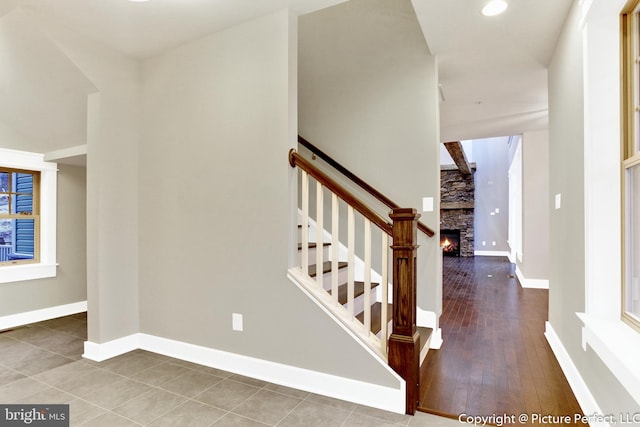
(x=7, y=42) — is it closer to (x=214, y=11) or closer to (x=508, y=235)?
(x=214, y=11)

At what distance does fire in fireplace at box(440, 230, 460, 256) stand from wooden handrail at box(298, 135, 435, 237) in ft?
29.2

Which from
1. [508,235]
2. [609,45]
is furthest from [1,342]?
[508,235]

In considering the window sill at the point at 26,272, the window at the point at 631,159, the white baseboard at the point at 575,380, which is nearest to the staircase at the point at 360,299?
the white baseboard at the point at 575,380

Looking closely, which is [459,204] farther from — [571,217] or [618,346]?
[618,346]

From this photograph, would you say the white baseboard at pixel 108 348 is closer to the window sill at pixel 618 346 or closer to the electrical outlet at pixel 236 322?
the electrical outlet at pixel 236 322

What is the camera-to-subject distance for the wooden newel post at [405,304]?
6.45 feet

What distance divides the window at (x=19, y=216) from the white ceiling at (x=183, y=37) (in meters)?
0.64

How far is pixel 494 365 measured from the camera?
259cm

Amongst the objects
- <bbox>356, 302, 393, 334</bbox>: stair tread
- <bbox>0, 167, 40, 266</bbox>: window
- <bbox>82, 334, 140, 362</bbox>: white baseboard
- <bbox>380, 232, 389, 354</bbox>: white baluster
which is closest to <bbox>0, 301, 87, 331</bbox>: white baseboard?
<bbox>0, 167, 40, 266</bbox>: window

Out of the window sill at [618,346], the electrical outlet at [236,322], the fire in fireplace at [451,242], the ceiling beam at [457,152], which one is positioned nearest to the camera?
the window sill at [618,346]

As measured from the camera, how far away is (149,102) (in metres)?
3.01

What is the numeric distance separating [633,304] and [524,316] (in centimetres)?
264

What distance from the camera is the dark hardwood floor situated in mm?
2041

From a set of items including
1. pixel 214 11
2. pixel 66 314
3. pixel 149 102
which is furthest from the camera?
pixel 66 314
